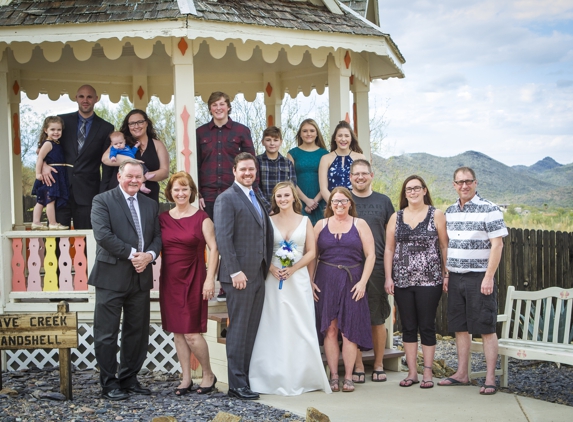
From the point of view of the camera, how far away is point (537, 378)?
9562 millimetres

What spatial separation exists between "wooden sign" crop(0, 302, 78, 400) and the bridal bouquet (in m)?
2.03

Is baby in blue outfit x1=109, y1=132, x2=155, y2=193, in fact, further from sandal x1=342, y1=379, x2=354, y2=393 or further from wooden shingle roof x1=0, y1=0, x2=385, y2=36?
sandal x1=342, y1=379, x2=354, y2=393

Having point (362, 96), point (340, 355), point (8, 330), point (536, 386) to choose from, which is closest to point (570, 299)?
point (536, 386)

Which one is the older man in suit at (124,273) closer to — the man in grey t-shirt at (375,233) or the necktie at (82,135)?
the man in grey t-shirt at (375,233)

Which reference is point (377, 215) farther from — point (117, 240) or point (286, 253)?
point (117, 240)

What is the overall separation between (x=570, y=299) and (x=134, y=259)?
182 inches

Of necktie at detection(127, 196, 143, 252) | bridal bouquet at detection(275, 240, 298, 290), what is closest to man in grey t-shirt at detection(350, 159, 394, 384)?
bridal bouquet at detection(275, 240, 298, 290)

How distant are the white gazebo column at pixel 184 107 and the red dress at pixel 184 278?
4.23 ft

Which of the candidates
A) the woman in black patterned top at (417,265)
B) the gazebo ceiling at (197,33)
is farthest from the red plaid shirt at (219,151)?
the woman in black patterned top at (417,265)

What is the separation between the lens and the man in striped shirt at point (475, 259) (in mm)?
6977

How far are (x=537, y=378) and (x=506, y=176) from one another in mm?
61597

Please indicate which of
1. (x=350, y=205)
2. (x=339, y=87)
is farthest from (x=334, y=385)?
(x=339, y=87)

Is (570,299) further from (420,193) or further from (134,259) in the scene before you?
(134,259)

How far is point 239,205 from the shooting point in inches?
271
